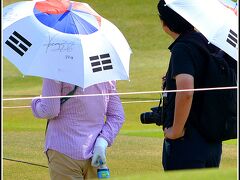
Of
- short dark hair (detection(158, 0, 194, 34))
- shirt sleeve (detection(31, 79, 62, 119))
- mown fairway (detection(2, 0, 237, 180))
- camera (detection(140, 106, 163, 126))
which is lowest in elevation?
mown fairway (detection(2, 0, 237, 180))

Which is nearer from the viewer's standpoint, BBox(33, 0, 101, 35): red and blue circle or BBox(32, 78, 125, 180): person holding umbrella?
BBox(32, 78, 125, 180): person holding umbrella

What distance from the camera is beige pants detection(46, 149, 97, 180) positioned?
556cm

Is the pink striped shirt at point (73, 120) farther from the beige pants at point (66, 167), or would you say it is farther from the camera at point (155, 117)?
the camera at point (155, 117)

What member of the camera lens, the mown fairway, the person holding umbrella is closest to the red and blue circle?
the person holding umbrella

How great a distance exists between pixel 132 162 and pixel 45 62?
4298 millimetres

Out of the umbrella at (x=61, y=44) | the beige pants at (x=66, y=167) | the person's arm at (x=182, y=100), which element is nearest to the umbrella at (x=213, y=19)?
the person's arm at (x=182, y=100)

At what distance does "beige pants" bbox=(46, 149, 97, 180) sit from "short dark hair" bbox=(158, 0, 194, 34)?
3.53ft

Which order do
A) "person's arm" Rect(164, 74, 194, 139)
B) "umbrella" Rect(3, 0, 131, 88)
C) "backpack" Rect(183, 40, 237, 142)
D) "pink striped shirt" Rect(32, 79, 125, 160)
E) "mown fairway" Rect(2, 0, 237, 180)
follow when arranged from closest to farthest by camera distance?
1. "person's arm" Rect(164, 74, 194, 139)
2. "backpack" Rect(183, 40, 237, 142)
3. "pink striped shirt" Rect(32, 79, 125, 160)
4. "umbrella" Rect(3, 0, 131, 88)
5. "mown fairway" Rect(2, 0, 237, 180)

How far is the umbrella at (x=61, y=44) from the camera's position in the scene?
5672 mm

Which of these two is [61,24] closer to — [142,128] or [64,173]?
[64,173]

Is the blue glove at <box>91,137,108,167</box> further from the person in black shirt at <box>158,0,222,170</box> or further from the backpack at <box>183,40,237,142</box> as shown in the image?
the backpack at <box>183,40,237,142</box>

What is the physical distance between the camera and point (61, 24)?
230 inches

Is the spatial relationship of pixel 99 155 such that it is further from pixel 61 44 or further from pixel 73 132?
pixel 61 44

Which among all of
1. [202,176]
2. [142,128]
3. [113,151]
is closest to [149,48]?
[142,128]
